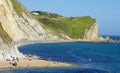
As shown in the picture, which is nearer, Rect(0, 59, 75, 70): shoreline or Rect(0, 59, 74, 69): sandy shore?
Rect(0, 59, 75, 70): shoreline

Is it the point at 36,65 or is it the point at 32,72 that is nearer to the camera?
the point at 32,72

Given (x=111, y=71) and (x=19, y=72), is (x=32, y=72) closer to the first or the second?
(x=19, y=72)

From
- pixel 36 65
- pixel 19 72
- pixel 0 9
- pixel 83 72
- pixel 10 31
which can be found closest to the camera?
pixel 19 72

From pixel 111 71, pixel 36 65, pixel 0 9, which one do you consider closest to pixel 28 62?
pixel 36 65

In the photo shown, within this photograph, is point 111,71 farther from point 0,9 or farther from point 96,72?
point 0,9

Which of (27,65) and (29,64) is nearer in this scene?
(27,65)

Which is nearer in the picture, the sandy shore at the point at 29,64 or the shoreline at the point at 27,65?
the shoreline at the point at 27,65

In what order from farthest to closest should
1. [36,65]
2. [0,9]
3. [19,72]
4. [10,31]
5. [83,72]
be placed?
[10,31] → [0,9] → [36,65] → [83,72] → [19,72]

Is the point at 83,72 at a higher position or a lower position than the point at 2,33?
lower

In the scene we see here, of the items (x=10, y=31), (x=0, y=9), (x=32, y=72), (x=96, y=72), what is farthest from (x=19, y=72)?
(x=10, y=31)
